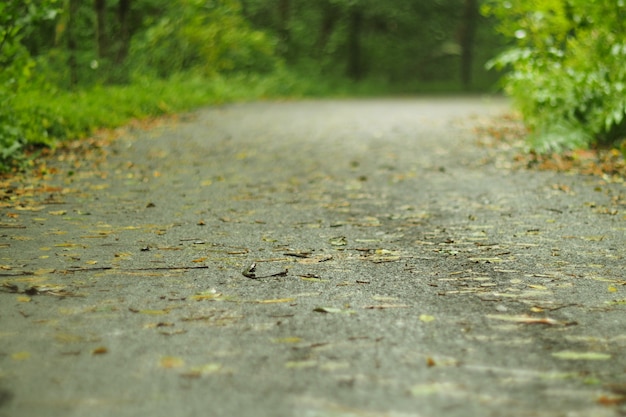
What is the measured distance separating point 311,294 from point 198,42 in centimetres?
1823

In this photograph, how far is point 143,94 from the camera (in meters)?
15.2

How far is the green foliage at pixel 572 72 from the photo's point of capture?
9945 mm

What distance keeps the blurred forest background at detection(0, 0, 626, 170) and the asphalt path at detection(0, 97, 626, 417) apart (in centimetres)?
187

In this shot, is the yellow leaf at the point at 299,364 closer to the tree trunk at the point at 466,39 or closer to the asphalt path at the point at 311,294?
the asphalt path at the point at 311,294

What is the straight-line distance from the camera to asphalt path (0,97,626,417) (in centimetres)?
295

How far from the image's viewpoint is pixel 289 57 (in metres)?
32.2

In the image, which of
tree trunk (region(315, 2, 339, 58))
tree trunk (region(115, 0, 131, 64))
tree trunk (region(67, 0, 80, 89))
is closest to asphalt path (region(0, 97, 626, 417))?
tree trunk (region(67, 0, 80, 89))

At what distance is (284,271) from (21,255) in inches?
69.5

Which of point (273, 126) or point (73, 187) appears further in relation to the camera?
point (273, 126)

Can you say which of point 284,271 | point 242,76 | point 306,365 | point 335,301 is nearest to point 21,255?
point 284,271

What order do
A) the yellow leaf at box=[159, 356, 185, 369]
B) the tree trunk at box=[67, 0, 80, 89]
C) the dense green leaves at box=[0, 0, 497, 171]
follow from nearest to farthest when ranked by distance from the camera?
the yellow leaf at box=[159, 356, 185, 369] < the dense green leaves at box=[0, 0, 497, 171] < the tree trunk at box=[67, 0, 80, 89]

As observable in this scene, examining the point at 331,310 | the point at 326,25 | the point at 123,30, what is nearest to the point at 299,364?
the point at 331,310

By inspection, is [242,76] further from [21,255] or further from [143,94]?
[21,255]

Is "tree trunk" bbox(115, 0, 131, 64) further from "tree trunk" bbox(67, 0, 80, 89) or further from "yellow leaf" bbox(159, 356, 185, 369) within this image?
"yellow leaf" bbox(159, 356, 185, 369)
